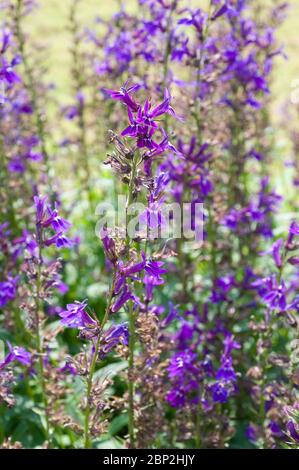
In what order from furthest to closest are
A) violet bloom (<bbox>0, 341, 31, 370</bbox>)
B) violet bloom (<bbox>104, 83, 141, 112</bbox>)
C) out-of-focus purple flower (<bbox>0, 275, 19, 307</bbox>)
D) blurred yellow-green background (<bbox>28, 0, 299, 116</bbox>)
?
1. blurred yellow-green background (<bbox>28, 0, 299, 116</bbox>)
2. out-of-focus purple flower (<bbox>0, 275, 19, 307</bbox>)
3. violet bloom (<bbox>0, 341, 31, 370</bbox>)
4. violet bloom (<bbox>104, 83, 141, 112</bbox>)

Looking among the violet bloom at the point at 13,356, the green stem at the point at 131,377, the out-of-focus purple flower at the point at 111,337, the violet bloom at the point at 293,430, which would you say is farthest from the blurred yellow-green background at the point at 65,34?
the out-of-focus purple flower at the point at 111,337

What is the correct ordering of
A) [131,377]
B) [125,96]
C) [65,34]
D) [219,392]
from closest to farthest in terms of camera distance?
[125,96]
[131,377]
[219,392]
[65,34]

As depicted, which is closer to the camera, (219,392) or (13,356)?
(13,356)

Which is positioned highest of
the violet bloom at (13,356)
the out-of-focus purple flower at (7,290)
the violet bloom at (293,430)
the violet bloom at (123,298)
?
the violet bloom at (123,298)

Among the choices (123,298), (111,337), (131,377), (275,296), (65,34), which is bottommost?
(131,377)

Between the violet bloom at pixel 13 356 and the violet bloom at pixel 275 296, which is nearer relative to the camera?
the violet bloom at pixel 13 356

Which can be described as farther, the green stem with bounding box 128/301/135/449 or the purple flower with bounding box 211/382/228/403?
the purple flower with bounding box 211/382/228/403

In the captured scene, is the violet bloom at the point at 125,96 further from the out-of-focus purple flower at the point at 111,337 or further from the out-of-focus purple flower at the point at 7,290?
the out-of-focus purple flower at the point at 7,290

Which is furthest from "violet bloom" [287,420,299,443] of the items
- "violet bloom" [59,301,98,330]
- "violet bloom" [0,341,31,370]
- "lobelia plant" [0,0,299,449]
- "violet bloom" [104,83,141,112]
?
"violet bloom" [104,83,141,112]

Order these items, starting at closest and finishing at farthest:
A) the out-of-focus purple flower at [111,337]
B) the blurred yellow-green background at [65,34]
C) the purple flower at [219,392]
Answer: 1. the out-of-focus purple flower at [111,337]
2. the purple flower at [219,392]
3. the blurred yellow-green background at [65,34]

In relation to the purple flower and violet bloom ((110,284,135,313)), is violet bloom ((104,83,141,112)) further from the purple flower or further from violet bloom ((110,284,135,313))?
the purple flower

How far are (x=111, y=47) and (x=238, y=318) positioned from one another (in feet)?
10.1

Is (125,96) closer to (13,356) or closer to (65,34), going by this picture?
(13,356)

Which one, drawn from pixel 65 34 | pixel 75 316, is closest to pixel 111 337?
pixel 75 316
